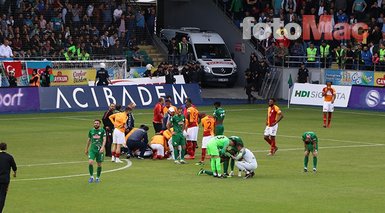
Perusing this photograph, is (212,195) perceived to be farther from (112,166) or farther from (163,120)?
(163,120)

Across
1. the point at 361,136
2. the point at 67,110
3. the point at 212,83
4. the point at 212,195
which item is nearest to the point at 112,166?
the point at 212,195

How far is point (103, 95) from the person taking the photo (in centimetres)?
5219

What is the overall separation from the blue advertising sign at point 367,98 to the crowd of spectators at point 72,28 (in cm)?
1492

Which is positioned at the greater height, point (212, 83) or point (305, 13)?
point (305, 13)

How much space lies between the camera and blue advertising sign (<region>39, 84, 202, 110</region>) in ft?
167

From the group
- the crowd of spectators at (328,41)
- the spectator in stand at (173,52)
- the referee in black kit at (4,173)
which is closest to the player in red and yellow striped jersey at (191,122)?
the referee in black kit at (4,173)

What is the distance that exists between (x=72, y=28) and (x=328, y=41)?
15.7 m

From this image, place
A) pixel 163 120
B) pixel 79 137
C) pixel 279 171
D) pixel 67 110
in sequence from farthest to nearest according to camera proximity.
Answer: pixel 67 110 < pixel 79 137 < pixel 163 120 < pixel 279 171

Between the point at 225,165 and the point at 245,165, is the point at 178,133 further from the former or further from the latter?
the point at 245,165

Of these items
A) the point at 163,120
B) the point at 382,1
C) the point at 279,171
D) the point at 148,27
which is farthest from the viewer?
the point at 148,27

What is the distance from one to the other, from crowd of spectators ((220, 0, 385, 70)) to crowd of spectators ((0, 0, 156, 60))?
24.3ft

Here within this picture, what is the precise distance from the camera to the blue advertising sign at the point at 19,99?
4953cm

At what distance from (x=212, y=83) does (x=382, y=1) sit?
457 inches

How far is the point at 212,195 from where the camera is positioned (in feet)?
82.4
